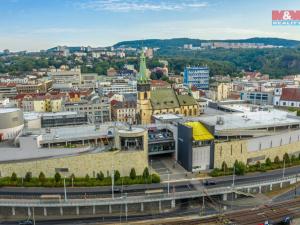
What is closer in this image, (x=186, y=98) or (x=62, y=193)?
(x=62, y=193)

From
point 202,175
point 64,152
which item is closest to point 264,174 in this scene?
point 202,175

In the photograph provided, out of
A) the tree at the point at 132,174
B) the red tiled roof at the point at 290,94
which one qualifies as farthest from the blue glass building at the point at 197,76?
the tree at the point at 132,174

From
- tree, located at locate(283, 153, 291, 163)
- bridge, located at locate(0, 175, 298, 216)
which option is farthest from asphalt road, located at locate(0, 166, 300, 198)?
tree, located at locate(283, 153, 291, 163)

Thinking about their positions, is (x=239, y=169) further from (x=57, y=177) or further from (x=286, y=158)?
(x=57, y=177)

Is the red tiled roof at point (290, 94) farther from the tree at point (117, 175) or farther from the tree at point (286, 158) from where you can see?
the tree at point (117, 175)

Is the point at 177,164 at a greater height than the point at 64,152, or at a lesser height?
lesser

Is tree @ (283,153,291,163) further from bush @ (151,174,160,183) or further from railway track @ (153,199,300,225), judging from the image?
bush @ (151,174,160,183)

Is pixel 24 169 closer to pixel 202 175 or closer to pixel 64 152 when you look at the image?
pixel 64 152
